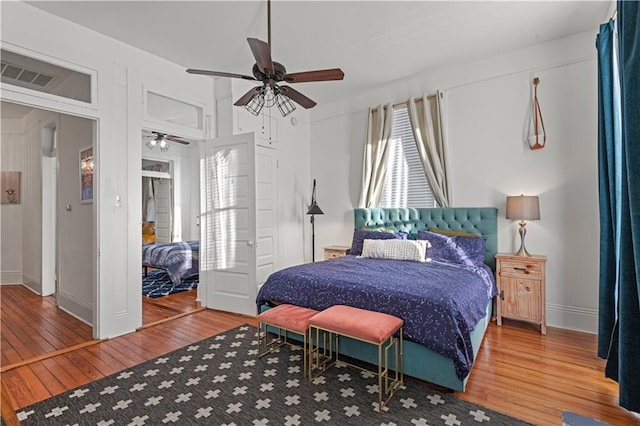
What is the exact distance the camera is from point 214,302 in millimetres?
4477

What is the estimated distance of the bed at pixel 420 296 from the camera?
7.48ft

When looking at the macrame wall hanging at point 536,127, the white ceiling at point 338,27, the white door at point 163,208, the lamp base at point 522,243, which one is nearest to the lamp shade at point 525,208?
the lamp base at point 522,243

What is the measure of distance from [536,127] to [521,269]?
169cm

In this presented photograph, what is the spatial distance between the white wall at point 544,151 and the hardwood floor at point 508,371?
28.1 inches

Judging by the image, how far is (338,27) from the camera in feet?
11.1

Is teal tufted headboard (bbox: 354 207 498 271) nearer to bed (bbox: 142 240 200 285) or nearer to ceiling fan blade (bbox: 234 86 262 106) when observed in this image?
ceiling fan blade (bbox: 234 86 262 106)

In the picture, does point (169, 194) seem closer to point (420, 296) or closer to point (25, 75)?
point (25, 75)

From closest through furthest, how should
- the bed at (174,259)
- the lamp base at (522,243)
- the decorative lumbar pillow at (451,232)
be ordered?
the lamp base at (522,243)
the decorative lumbar pillow at (451,232)
the bed at (174,259)

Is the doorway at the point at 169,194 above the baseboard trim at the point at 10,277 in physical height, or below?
above

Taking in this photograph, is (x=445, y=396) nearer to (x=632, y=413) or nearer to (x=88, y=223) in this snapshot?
(x=632, y=413)

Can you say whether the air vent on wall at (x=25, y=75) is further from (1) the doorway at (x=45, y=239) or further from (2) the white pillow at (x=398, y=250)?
(2) the white pillow at (x=398, y=250)

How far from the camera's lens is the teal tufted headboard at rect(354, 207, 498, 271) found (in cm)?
400

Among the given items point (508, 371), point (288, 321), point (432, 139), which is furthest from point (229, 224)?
point (508, 371)

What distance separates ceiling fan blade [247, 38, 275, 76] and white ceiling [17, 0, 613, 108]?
84cm
